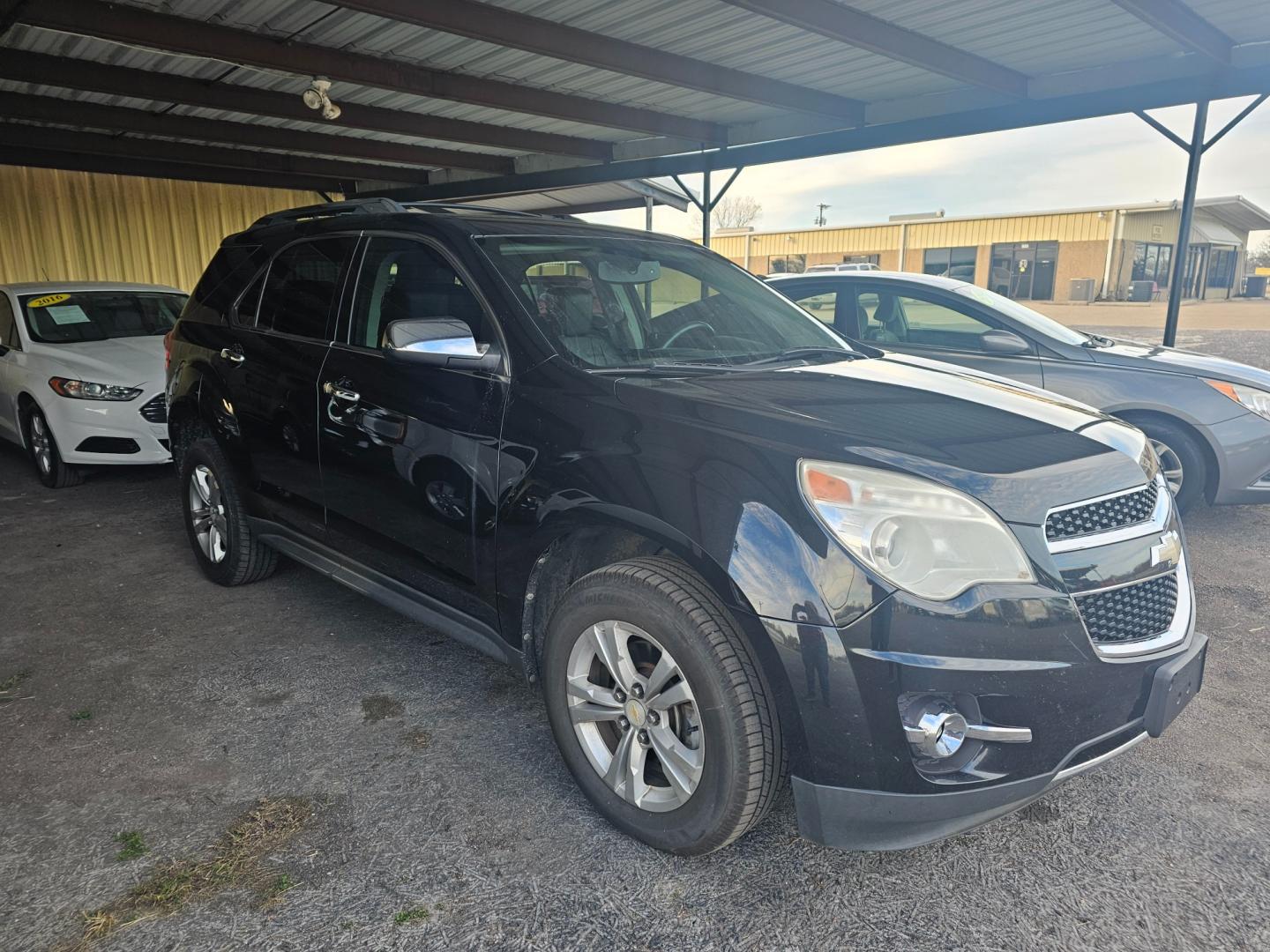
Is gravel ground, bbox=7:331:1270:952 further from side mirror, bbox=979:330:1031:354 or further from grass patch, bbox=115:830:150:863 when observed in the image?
side mirror, bbox=979:330:1031:354

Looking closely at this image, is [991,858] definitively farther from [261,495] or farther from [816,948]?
[261,495]

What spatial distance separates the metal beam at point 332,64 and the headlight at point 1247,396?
6095mm

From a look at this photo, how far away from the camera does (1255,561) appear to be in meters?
4.70

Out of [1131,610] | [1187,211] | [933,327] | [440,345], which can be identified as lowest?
[1131,610]

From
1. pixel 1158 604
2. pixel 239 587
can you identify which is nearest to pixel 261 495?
pixel 239 587

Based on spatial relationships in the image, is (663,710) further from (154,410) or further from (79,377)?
(79,377)

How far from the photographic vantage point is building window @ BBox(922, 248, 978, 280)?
36500 mm

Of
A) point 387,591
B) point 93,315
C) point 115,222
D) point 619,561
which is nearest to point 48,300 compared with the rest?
point 93,315

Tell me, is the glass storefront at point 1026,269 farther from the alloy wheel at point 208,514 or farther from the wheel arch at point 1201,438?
the alloy wheel at point 208,514

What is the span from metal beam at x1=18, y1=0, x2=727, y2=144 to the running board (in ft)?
13.4

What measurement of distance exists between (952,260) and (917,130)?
104 feet

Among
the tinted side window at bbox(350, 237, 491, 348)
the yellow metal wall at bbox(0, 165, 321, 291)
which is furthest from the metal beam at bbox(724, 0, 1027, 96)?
the yellow metal wall at bbox(0, 165, 321, 291)

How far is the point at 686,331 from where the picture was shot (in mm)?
3119

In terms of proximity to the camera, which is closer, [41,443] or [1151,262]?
[41,443]
